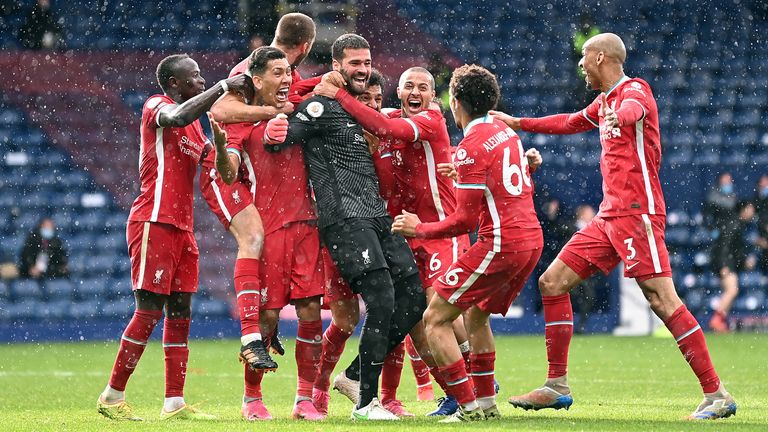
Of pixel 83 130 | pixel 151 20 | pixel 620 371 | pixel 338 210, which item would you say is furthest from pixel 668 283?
pixel 151 20

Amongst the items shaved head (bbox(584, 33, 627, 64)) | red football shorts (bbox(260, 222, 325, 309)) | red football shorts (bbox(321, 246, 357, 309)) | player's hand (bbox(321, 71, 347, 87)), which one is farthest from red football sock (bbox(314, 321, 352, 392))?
shaved head (bbox(584, 33, 627, 64))

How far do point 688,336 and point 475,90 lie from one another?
77.3 inches

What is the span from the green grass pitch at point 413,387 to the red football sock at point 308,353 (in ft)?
0.93

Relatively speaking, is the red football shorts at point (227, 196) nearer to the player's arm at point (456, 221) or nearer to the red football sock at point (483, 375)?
the player's arm at point (456, 221)

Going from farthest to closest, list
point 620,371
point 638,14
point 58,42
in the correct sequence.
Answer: point 638,14 → point 58,42 → point 620,371

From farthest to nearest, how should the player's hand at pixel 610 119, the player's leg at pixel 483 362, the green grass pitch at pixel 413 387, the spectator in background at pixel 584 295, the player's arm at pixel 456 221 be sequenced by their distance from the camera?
1. the spectator in background at pixel 584 295
2. the player's hand at pixel 610 119
3. the player's leg at pixel 483 362
4. the green grass pitch at pixel 413 387
5. the player's arm at pixel 456 221

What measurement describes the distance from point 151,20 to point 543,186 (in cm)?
811

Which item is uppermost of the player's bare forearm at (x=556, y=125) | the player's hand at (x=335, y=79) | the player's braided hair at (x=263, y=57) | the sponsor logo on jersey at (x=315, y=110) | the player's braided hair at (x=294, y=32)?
the player's braided hair at (x=294, y=32)

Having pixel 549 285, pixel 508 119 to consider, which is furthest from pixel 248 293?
pixel 508 119

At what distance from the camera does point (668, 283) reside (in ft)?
24.2

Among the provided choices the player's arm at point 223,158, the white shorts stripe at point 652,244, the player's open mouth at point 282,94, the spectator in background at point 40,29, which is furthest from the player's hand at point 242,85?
the spectator in background at point 40,29

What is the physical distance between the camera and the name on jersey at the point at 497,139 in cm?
675

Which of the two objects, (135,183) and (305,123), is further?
(135,183)

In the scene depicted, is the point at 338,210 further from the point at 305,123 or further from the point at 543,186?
the point at 543,186
